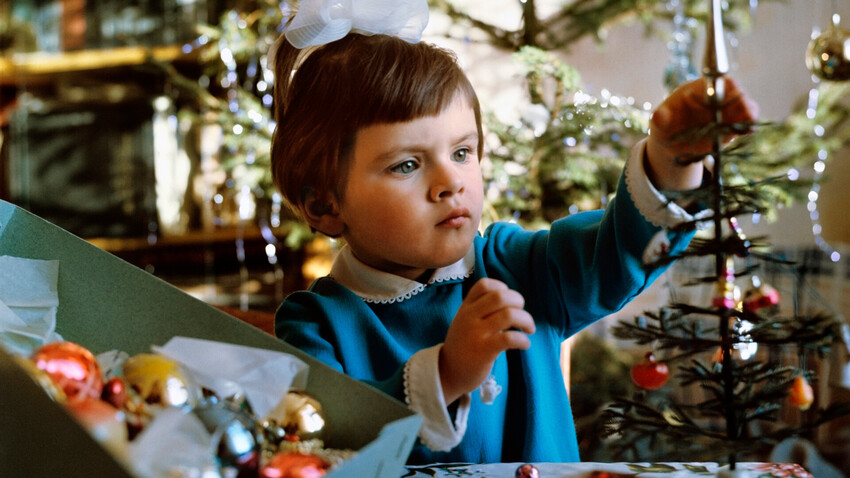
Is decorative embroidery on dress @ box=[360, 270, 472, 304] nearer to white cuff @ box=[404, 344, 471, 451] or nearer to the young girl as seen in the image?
the young girl

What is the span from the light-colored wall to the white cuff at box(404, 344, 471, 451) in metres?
2.21

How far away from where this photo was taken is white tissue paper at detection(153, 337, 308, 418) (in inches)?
19.1

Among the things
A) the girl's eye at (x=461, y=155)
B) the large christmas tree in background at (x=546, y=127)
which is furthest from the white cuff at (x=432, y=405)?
the large christmas tree in background at (x=546, y=127)

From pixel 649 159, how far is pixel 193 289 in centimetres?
278

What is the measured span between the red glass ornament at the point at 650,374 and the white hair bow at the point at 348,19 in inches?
14.7

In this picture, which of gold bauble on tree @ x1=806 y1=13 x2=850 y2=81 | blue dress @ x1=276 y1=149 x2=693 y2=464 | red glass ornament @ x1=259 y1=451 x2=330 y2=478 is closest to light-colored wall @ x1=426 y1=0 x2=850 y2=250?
gold bauble on tree @ x1=806 y1=13 x2=850 y2=81

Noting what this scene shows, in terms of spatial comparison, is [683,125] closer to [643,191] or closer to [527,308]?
[643,191]

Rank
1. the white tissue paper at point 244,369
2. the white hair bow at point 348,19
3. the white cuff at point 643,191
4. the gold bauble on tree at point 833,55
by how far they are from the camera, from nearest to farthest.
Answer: the white tissue paper at point 244,369
the white cuff at point 643,191
the white hair bow at point 348,19
the gold bauble on tree at point 833,55

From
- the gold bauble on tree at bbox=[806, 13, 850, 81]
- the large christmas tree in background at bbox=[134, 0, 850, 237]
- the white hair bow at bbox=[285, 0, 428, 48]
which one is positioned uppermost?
the white hair bow at bbox=[285, 0, 428, 48]

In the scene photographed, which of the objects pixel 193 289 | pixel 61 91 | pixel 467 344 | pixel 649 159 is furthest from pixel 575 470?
pixel 61 91

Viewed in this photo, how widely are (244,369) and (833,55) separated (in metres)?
1.32

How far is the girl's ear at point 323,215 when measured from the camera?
764mm

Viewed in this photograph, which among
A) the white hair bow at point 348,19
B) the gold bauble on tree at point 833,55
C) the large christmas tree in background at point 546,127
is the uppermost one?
the white hair bow at point 348,19

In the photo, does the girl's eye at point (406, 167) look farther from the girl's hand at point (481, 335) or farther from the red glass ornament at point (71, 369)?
the red glass ornament at point (71, 369)
